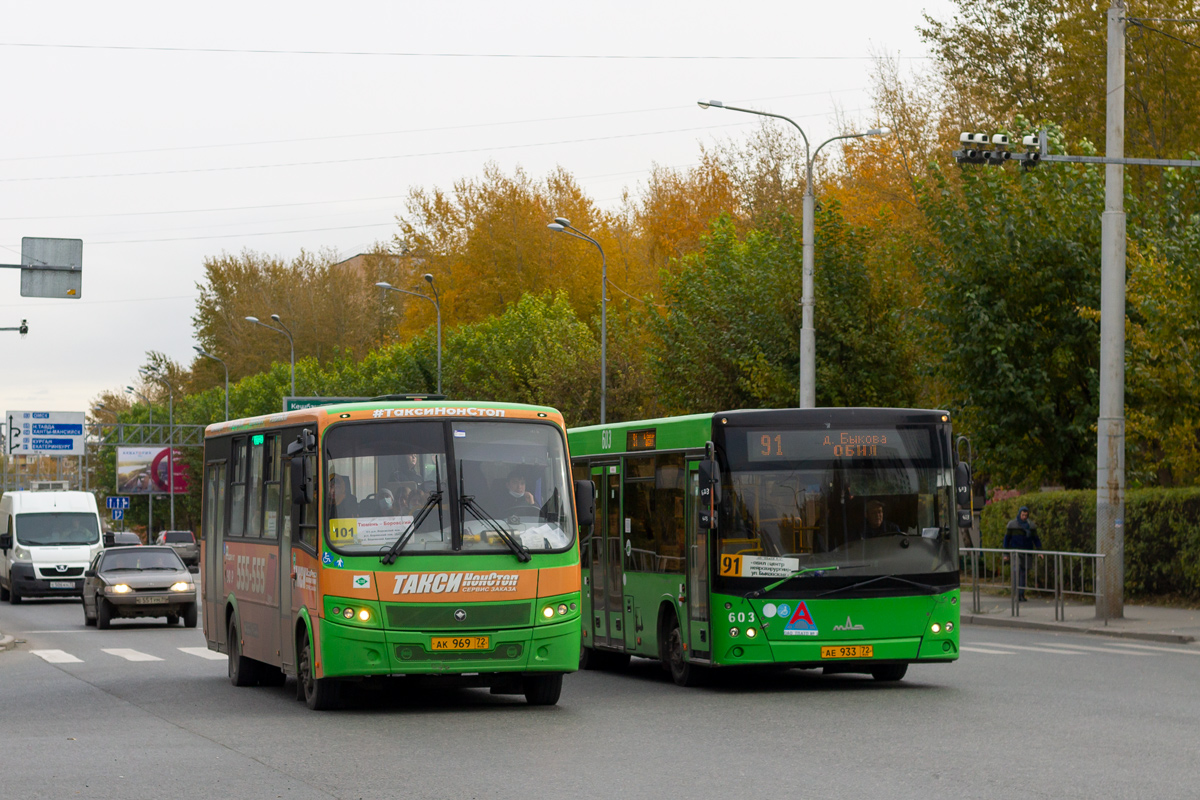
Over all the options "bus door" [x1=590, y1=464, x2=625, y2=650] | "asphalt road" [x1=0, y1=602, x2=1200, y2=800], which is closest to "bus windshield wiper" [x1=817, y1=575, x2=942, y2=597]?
"asphalt road" [x1=0, y1=602, x2=1200, y2=800]

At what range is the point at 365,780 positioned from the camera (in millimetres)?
10688

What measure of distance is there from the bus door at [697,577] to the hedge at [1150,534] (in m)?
14.1

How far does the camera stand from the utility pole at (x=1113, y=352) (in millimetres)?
25703

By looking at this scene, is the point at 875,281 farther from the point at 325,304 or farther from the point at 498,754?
the point at 325,304

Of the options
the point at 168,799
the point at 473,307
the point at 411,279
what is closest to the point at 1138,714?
the point at 168,799

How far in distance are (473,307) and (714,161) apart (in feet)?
40.3

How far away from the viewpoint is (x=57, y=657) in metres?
23.7

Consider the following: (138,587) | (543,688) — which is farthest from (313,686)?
(138,587)

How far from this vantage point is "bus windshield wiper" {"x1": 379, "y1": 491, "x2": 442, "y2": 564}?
46.7 ft

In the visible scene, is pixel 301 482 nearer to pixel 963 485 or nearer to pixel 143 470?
pixel 963 485

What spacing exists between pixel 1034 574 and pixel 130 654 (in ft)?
45.5

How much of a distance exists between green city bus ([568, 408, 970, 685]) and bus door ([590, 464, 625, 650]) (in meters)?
1.98

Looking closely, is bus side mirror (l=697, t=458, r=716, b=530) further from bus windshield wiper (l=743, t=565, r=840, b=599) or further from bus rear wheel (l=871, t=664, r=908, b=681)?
bus rear wheel (l=871, t=664, r=908, b=681)

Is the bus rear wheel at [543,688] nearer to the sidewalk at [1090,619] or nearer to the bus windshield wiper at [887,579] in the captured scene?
the bus windshield wiper at [887,579]
